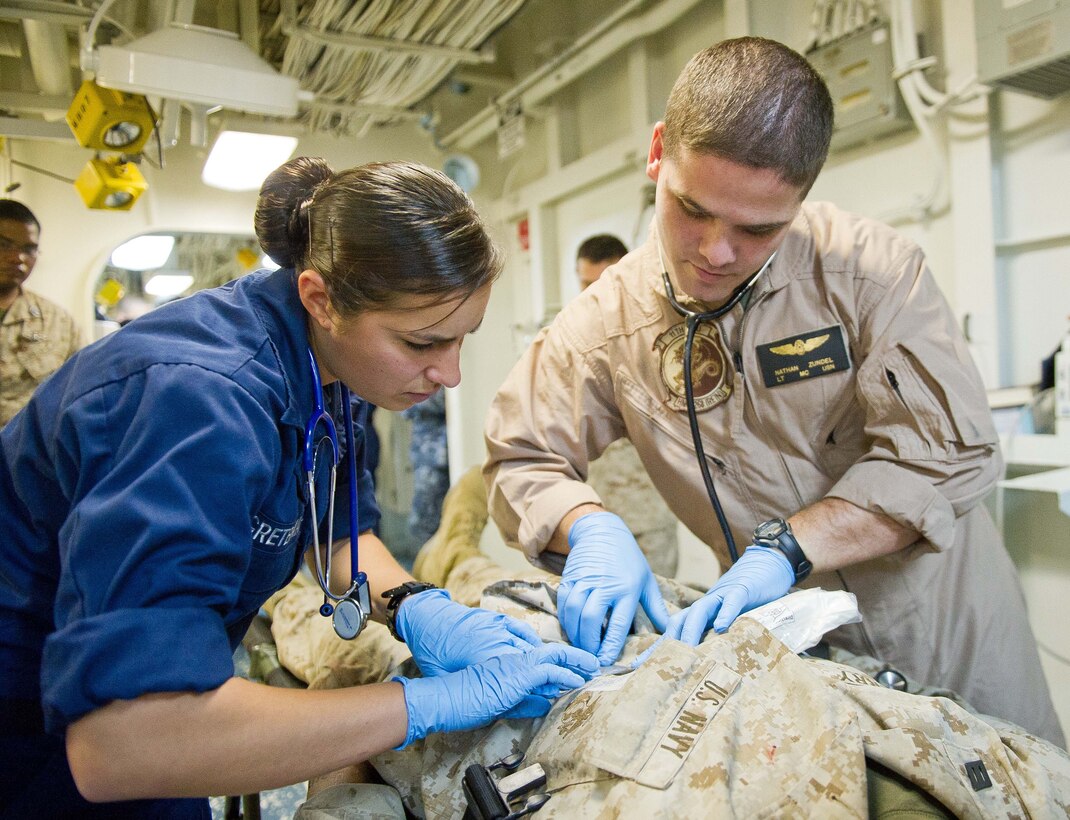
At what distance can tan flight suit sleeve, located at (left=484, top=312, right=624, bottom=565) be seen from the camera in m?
1.49

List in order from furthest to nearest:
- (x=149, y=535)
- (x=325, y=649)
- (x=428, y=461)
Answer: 1. (x=428, y=461)
2. (x=325, y=649)
3. (x=149, y=535)

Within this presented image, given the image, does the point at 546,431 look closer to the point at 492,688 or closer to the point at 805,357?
the point at 805,357

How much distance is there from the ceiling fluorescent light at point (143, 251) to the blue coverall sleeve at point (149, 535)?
4.29m

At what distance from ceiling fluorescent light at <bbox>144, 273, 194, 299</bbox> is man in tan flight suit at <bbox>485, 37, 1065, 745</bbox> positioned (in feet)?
18.9

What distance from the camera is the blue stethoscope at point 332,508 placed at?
101cm

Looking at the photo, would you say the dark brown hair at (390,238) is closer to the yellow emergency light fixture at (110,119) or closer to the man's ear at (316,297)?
the man's ear at (316,297)

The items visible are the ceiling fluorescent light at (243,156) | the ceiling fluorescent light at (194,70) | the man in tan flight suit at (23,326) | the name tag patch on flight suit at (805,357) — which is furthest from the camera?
the man in tan flight suit at (23,326)

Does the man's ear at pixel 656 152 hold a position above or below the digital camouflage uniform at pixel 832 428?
above

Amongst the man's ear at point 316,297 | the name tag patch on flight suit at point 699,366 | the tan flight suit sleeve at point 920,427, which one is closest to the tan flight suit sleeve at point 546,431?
the name tag patch on flight suit at point 699,366

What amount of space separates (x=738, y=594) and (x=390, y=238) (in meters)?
0.72

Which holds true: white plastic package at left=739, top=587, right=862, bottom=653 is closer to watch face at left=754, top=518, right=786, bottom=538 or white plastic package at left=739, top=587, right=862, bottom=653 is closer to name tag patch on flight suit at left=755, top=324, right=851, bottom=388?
watch face at left=754, top=518, right=786, bottom=538

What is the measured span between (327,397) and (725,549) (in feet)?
2.74

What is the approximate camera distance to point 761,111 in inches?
44.8

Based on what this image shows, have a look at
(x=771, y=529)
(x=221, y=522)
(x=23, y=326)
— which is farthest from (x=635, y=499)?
(x=23, y=326)
